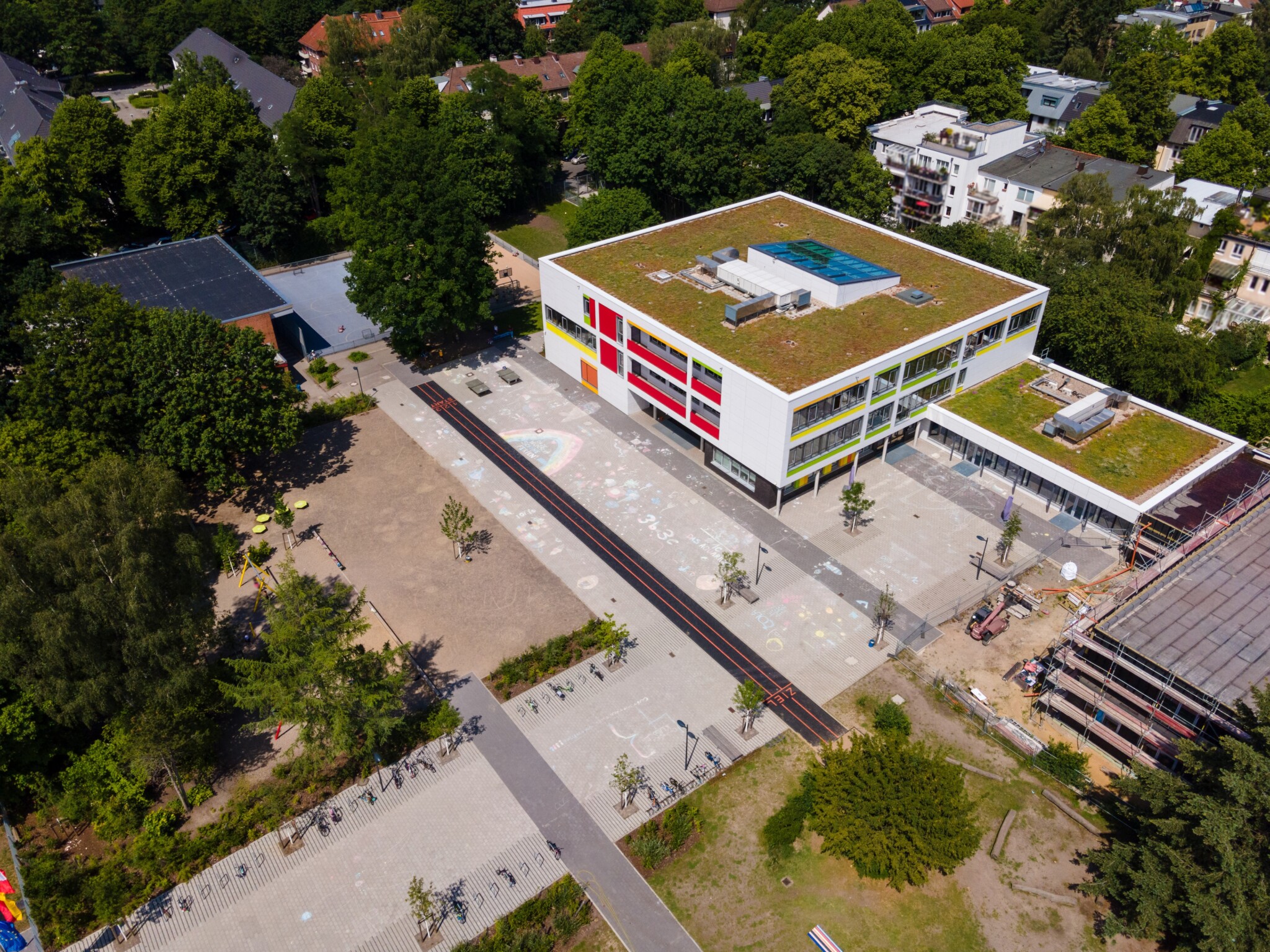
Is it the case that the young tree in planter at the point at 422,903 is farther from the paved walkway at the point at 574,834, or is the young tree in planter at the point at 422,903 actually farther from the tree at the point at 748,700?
the tree at the point at 748,700

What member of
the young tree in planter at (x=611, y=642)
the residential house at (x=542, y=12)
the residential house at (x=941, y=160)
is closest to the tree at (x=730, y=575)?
the young tree in planter at (x=611, y=642)

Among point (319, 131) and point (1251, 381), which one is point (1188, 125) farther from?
point (319, 131)

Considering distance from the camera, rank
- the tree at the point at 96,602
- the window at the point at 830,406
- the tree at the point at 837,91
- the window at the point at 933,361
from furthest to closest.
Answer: the tree at the point at 837,91
the window at the point at 933,361
the window at the point at 830,406
the tree at the point at 96,602

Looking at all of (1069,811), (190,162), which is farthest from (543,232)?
(1069,811)

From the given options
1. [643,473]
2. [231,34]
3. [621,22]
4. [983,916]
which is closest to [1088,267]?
[643,473]

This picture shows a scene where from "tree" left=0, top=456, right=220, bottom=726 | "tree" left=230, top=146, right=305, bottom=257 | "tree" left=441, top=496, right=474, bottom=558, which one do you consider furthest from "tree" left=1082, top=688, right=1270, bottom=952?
"tree" left=230, top=146, right=305, bottom=257
